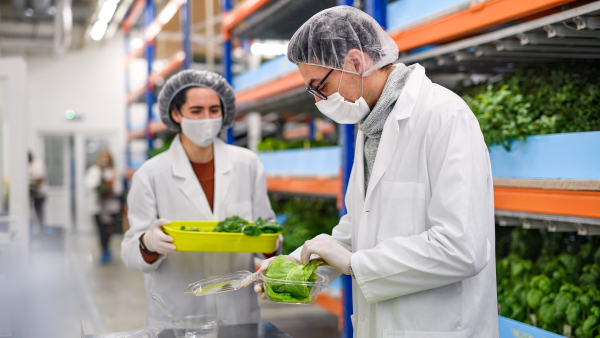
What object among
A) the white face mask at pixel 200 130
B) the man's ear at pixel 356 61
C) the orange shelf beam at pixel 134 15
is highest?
the orange shelf beam at pixel 134 15

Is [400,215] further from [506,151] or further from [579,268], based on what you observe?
[579,268]

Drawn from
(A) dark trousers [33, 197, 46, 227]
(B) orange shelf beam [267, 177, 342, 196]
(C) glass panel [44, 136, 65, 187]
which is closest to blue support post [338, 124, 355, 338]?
(B) orange shelf beam [267, 177, 342, 196]

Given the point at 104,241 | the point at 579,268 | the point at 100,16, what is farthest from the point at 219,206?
the point at 100,16

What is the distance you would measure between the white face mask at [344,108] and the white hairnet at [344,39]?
3.8 inches

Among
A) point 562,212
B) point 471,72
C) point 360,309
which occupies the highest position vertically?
point 471,72

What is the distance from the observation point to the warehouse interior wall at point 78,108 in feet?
43.5

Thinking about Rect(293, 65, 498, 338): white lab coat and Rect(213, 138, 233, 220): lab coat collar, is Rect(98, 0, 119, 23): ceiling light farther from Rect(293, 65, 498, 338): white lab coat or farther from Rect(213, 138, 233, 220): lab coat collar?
Rect(293, 65, 498, 338): white lab coat

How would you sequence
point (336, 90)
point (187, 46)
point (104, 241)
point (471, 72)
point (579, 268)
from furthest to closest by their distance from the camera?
1. point (104, 241)
2. point (187, 46)
3. point (471, 72)
4. point (579, 268)
5. point (336, 90)

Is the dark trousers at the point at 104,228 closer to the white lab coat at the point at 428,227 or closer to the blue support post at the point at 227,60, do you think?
the blue support post at the point at 227,60

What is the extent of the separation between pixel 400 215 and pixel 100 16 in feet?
29.7

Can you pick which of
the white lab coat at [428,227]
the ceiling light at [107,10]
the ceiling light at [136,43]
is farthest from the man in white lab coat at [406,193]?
the ceiling light at [136,43]

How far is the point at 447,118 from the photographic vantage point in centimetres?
146

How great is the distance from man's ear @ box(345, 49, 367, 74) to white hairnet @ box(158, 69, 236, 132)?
1141 mm

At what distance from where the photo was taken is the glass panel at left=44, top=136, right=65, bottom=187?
522 inches
